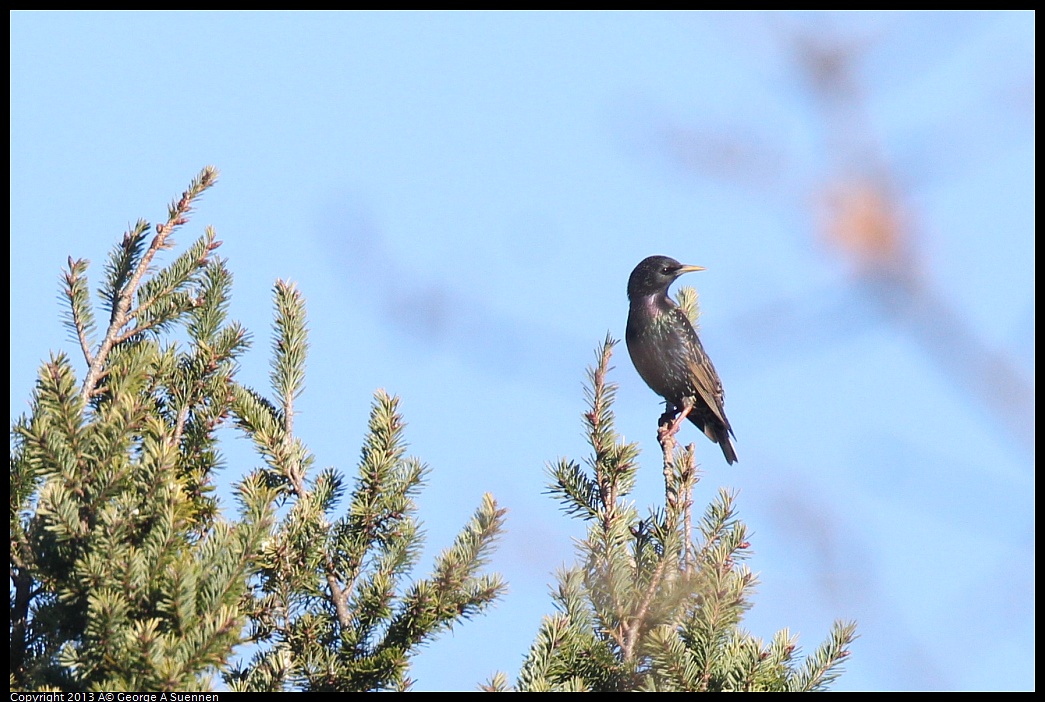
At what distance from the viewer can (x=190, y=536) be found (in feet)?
11.5

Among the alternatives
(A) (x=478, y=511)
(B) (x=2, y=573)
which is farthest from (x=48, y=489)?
(A) (x=478, y=511)

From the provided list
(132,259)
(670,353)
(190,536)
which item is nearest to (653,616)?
(190,536)

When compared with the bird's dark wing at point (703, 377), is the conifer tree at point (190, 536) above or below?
below

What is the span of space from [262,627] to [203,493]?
0.48 meters

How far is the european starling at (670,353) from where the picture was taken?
7078mm

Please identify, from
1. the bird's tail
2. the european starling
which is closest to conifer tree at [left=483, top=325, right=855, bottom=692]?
the european starling

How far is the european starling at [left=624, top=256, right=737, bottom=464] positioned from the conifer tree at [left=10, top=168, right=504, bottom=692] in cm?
357

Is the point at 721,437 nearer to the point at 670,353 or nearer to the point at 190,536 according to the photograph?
the point at 670,353

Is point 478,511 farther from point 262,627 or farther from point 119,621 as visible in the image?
point 119,621

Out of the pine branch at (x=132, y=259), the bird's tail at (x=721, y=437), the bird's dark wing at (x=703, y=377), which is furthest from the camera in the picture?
the bird's tail at (x=721, y=437)

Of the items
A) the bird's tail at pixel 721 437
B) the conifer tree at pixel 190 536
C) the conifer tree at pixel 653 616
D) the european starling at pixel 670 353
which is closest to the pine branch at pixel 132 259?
the conifer tree at pixel 190 536

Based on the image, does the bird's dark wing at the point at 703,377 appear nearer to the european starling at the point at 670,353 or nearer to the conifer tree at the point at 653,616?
the european starling at the point at 670,353

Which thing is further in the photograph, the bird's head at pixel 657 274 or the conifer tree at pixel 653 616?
the bird's head at pixel 657 274

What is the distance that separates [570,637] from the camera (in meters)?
3.37
